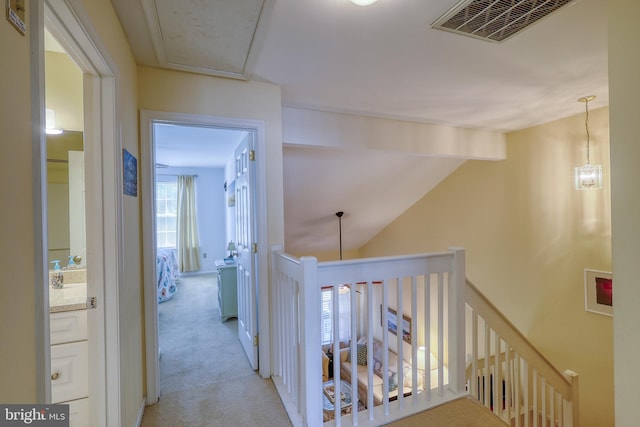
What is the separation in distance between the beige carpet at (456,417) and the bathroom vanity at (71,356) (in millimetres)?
1682

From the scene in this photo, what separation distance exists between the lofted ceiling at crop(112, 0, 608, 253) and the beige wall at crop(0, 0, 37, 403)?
96 cm

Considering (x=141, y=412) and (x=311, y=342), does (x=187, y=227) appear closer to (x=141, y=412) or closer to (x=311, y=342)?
(x=141, y=412)

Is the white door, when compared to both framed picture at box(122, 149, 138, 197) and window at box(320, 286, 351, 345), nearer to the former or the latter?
framed picture at box(122, 149, 138, 197)

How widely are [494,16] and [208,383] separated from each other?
293 cm

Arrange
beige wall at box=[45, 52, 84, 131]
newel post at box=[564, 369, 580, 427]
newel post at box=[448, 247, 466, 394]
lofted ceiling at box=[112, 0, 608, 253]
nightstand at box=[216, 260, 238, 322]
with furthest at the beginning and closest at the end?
1. nightstand at box=[216, 260, 238, 322]
2. newel post at box=[564, 369, 580, 427]
3. newel post at box=[448, 247, 466, 394]
4. beige wall at box=[45, 52, 84, 131]
5. lofted ceiling at box=[112, 0, 608, 253]

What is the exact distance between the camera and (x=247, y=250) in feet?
7.89

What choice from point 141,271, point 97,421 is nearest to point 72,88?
point 141,271

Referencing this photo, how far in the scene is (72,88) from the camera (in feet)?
6.28

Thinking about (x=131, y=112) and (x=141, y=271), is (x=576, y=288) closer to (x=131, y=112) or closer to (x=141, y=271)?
(x=141, y=271)

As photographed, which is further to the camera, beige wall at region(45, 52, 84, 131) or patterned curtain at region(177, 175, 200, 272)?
patterned curtain at region(177, 175, 200, 272)

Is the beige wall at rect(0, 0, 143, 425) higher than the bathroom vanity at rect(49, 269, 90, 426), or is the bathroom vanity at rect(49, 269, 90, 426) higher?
the beige wall at rect(0, 0, 143, 425)

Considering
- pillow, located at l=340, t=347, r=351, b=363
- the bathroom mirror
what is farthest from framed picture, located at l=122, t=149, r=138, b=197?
pillow, located at l=340, t=347, r=351, b=363

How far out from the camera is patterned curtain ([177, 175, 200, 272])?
6.29 meters

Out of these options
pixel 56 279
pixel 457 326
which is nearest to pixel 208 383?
pixel 56 279
